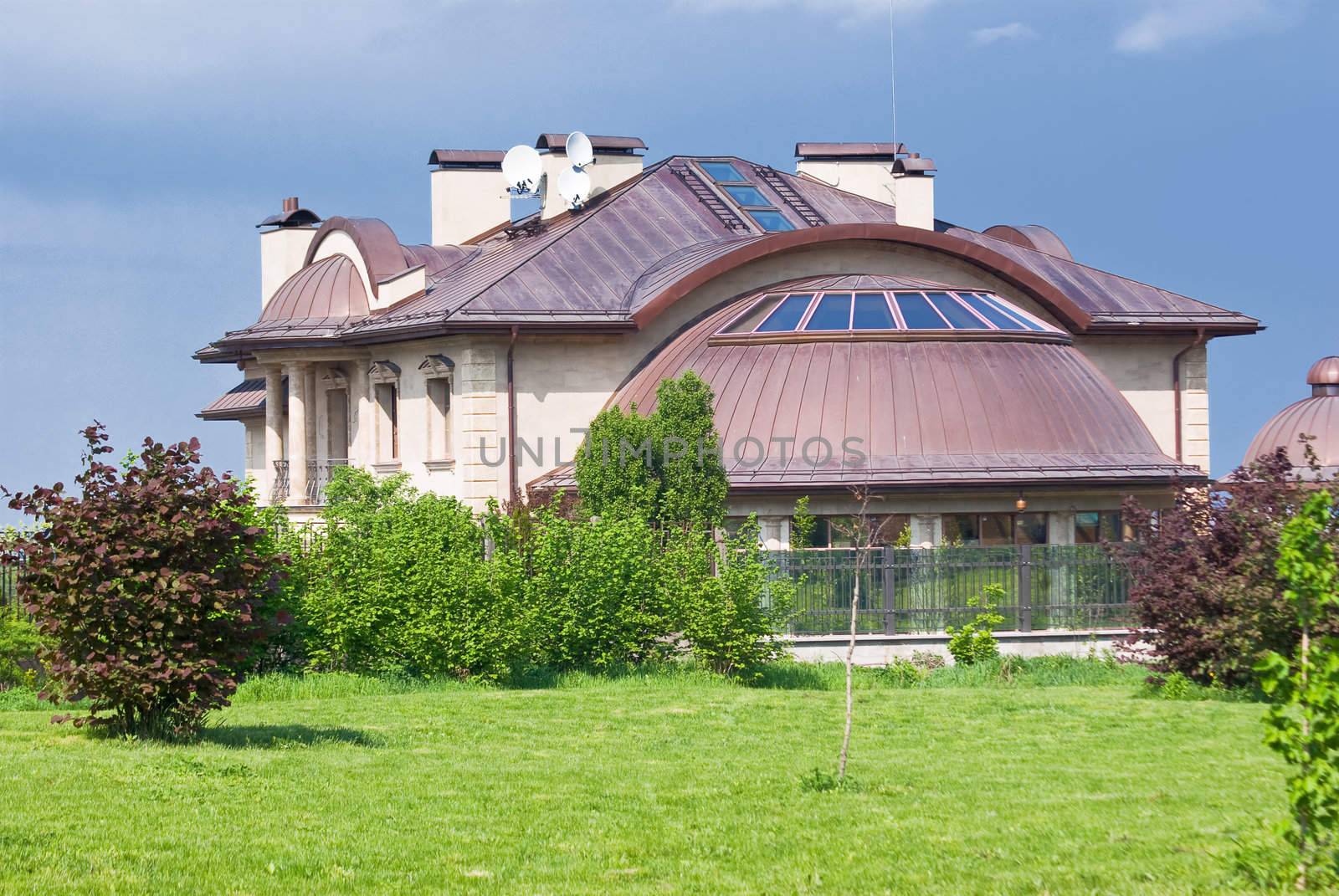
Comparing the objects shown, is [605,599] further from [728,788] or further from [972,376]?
[972,376]

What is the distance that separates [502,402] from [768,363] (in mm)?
4964

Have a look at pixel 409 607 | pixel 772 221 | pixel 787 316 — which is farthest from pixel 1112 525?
pixel 409 607

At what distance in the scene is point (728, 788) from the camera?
1252 centimetres

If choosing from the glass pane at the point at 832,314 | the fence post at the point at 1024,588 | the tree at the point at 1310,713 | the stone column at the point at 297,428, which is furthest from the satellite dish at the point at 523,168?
the tree at the point at 1310,713

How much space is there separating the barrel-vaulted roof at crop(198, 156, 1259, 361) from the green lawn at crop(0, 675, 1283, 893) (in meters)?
13.6

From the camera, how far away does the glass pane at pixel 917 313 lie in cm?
2961

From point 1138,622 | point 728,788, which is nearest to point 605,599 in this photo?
point 1138,622

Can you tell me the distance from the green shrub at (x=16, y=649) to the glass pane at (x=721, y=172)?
69.0 feet

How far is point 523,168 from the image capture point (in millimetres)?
35750

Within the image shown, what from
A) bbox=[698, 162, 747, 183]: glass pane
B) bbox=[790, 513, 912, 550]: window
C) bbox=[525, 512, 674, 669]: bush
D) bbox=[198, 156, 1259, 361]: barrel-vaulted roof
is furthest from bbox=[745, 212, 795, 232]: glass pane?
bbox=[525, 512, 674, 669]: bush

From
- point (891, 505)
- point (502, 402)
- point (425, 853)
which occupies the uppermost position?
point (502, 402)

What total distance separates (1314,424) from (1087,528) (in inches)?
919

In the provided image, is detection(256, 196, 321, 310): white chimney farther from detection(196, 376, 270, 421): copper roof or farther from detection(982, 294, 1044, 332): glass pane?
detection(982, 294, 1044, 332): glass pane

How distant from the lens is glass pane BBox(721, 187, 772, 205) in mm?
36375
